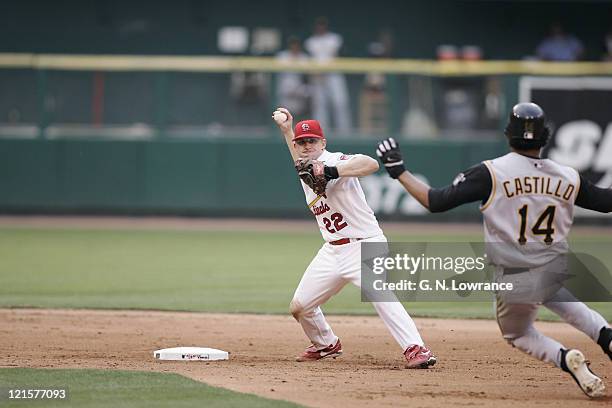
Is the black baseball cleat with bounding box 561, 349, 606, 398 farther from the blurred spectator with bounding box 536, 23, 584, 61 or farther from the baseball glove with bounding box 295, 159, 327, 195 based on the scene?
the blurred spectator with bounding box 536, 23, 584, 61

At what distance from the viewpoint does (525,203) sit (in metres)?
6.49

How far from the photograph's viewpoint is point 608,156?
1909 centimetres

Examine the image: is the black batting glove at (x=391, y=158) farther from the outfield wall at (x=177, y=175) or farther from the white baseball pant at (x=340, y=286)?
the outfield wall at (x=177, y=175)

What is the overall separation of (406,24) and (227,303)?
1505cm

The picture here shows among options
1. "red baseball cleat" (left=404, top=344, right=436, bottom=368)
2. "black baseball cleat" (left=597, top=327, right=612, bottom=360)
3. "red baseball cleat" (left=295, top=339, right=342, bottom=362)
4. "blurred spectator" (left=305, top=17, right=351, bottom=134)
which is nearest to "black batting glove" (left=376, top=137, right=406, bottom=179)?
"black baseball cleat" (left=597, top=327, right=612, bottom=360)

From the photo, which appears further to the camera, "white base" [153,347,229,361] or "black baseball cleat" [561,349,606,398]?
"white base" [153,347,229,361]

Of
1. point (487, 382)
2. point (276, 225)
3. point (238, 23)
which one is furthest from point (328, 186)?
point (238, 23)

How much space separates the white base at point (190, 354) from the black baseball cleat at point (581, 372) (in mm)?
2806

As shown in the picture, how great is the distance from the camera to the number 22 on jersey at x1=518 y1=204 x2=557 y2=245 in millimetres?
6508

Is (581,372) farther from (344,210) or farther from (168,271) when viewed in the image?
(168,271)

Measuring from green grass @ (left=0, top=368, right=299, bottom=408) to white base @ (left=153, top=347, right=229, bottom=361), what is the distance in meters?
0.77

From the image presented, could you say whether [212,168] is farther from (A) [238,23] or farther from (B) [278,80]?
(A) [238,23]

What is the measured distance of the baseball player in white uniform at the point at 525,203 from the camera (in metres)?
6.46

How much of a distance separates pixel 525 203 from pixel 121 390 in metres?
2.71
